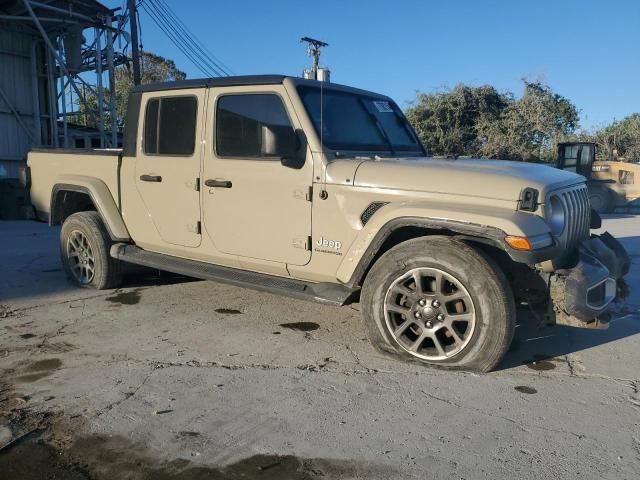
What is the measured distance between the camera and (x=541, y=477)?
258 cm

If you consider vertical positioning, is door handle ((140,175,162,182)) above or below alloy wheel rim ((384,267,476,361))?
above

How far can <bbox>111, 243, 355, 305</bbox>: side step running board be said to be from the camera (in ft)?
13.5

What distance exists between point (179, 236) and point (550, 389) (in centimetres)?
326

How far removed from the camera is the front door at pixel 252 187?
4.31 m

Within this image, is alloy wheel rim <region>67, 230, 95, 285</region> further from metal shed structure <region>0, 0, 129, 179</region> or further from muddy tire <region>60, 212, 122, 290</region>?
metal shed structure <region>0, 0, 129, 179</region>

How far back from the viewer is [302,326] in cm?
482

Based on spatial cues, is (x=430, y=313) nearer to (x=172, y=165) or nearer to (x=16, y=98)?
(x=172, y=165)

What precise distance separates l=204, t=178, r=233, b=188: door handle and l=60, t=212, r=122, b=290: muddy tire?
164cm

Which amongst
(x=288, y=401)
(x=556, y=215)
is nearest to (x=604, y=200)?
(x=556, y=215)

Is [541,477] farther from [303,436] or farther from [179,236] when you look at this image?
[179,236]

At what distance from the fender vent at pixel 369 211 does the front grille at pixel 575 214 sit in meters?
1.15

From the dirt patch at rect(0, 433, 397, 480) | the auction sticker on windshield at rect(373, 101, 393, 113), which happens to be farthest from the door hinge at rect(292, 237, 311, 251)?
the dirt patch at rect(0, 433, 397, 480)

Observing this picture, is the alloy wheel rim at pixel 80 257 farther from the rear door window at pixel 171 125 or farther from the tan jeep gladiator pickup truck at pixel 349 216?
the rear door window at pixel 171 125

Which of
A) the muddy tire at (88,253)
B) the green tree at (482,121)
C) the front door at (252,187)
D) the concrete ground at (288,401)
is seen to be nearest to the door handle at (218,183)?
the front door at (252,187)
